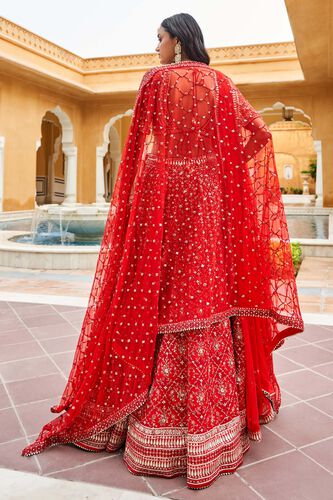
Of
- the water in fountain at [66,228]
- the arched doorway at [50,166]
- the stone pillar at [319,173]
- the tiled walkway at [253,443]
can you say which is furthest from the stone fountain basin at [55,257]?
the arched doorway at [50,166]

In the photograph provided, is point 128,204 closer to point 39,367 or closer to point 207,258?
point 207,258

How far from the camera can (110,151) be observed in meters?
16.2

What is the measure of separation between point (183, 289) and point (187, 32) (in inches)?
29.6

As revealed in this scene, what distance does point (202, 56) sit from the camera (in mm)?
1382

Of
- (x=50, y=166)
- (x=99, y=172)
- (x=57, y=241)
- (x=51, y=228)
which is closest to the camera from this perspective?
(x=57, y=241)

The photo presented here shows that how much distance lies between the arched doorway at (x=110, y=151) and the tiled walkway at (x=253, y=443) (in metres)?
10.8

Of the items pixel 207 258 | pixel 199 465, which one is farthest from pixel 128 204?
pixel 199 465

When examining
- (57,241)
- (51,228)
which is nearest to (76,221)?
(51,228)

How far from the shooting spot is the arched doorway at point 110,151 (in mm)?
13148

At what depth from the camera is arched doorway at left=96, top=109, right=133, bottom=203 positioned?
13148 mm

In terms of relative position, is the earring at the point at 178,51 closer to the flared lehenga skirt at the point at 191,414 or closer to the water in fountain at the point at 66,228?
the flared lehenga skirt at the point at 191,414

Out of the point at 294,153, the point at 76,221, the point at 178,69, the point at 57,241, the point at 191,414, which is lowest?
the point at 191,414

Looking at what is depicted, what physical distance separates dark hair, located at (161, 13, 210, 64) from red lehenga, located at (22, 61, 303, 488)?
4 cm

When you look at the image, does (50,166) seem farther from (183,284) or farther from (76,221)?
(183,284)
